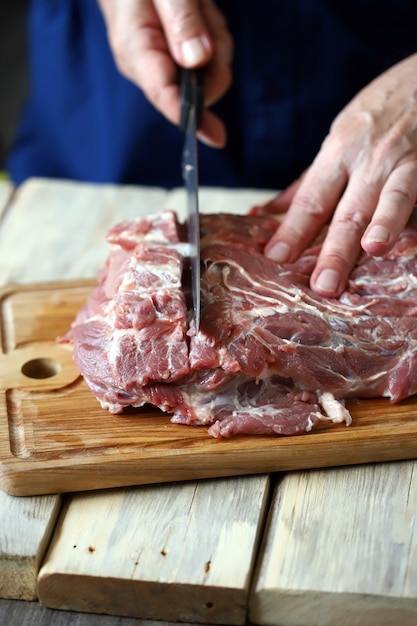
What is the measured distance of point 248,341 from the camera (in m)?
2.82

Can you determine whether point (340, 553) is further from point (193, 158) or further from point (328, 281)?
point (193, 158)

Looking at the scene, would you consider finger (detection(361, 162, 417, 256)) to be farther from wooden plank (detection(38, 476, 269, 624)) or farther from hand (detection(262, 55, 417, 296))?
wooden plank (detection(38, 476, 269, 624))

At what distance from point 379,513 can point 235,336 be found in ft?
2.25

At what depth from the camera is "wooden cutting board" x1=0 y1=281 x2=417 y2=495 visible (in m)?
2.70

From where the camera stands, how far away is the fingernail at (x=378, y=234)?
2.94 metres

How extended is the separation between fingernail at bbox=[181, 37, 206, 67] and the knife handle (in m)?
0.06

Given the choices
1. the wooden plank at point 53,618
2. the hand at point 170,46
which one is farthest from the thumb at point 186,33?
the wooden plank at point 53,618

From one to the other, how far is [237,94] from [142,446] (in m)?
2.41

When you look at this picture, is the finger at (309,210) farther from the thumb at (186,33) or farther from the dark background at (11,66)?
the dark background at (11,66)

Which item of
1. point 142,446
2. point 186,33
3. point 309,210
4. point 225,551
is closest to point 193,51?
point 186,33

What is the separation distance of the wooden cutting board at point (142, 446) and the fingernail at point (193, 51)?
1.47 m

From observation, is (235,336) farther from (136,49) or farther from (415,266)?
(136,49)

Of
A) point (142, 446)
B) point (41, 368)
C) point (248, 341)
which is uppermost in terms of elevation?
point (248, 341)

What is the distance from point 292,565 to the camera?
2512mm
